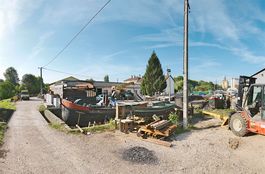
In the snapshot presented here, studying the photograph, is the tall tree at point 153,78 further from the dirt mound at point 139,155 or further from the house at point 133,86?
the dirt mound at point 139,155

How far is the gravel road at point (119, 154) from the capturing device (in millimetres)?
5230

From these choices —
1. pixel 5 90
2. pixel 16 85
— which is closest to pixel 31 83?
pixel 16 85

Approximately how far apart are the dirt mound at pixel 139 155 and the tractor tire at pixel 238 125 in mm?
4429

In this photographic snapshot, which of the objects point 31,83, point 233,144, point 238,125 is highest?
point 31,83

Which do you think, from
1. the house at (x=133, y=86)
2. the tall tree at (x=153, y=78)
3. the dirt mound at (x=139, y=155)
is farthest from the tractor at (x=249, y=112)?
the tall tree at (x=153, y=78)

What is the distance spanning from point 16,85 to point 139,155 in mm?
68530

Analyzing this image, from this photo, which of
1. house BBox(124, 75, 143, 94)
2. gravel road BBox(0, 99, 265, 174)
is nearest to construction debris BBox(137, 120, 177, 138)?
gravel road BBox(0, 99, 265, 174)

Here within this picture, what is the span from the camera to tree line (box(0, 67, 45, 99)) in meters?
45.5

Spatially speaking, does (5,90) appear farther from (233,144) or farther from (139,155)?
(233,144)

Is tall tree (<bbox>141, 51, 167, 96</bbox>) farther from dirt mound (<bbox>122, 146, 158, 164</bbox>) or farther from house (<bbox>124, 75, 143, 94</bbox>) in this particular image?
dirt mound (<bbox>122, 146, 158, 164</bbox>)

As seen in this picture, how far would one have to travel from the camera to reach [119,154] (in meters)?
6.33

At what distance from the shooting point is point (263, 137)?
7.78 m

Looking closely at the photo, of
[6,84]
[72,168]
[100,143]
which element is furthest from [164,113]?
[6,84]

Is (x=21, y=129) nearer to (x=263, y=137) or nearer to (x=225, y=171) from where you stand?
(x=225, y=171)
